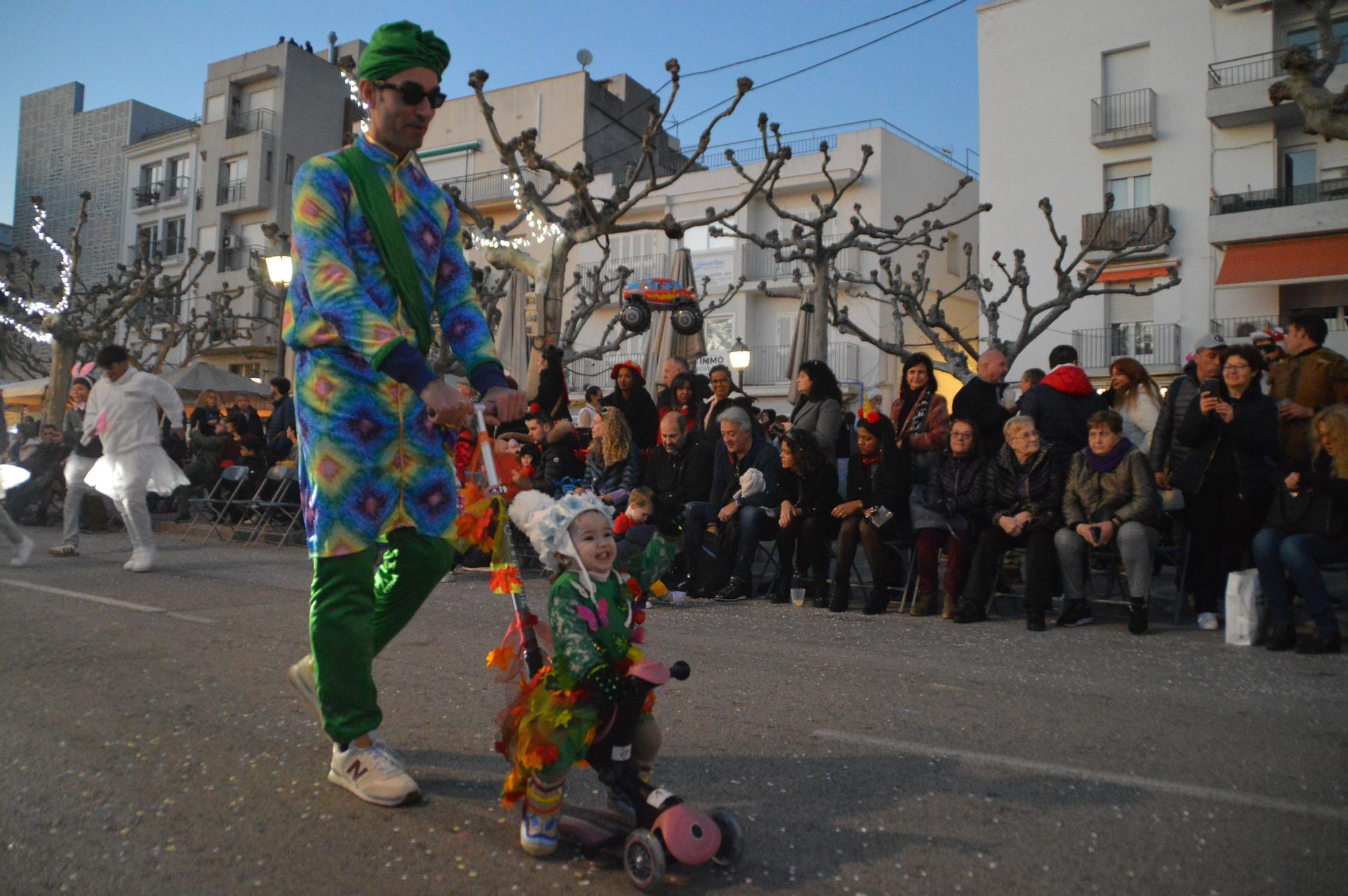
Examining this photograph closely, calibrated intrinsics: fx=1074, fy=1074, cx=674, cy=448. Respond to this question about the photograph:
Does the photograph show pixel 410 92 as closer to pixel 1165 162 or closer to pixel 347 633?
pixel 347 633

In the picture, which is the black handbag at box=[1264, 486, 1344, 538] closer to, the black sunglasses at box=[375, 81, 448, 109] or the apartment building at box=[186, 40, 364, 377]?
the black sunglasses at box=[375, 81, 448, 109]

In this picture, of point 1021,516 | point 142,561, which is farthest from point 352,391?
point 142,561

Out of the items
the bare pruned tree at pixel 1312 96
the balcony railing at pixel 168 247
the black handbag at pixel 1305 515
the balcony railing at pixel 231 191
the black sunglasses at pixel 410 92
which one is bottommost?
the black handbag at pixel 1305 515

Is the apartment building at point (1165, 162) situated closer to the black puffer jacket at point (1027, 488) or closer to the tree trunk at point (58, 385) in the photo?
the black puffer jacket at point (1027, 488)

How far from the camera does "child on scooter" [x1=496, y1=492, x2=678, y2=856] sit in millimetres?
2980

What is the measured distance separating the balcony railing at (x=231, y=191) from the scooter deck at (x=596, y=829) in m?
50.7

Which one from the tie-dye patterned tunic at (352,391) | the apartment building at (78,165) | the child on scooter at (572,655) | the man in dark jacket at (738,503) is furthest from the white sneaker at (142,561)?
the apartment building at (78,165)

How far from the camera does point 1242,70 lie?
93.1ft

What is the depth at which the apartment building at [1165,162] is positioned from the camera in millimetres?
27203

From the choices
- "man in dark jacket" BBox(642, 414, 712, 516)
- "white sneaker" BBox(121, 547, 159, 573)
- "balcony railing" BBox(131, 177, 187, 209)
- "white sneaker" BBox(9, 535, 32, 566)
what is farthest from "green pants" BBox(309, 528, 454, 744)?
"balcony railing" BBox(131, 177, 187, 209)

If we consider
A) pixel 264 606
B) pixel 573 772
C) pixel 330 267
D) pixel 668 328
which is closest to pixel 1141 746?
pixel 573 772

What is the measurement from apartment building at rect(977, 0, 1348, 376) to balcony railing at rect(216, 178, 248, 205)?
32.8m

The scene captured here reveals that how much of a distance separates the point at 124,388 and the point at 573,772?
8662 millimetres

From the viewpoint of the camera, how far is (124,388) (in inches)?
421
